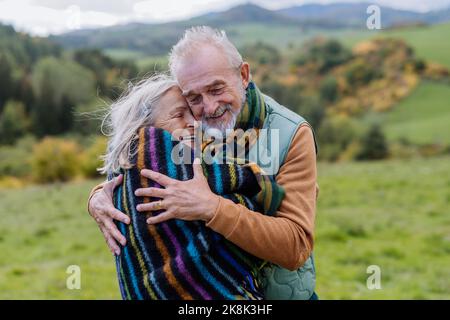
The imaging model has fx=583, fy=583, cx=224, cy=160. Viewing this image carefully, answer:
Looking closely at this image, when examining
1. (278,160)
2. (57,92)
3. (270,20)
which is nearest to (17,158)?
(57,92)

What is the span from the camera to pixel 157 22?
53406mm

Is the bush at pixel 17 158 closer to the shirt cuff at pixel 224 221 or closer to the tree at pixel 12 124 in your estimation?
the tree at pixel 12 124

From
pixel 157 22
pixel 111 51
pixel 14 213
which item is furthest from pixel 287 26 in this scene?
pixel 14 213

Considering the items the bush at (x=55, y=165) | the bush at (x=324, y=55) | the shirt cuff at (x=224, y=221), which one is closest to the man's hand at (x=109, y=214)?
the shirt cuff at (x=224, y=221)

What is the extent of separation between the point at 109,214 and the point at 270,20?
77.6 m

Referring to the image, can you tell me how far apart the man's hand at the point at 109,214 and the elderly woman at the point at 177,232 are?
0.03m

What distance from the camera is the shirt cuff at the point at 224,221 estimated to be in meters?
2.25

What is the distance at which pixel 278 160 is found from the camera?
2545mm

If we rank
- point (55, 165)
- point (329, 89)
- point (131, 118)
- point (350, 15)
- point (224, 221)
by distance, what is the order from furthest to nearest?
point (350, 15) < point (329, 89) < point (55, 165) < point (131, 118) < point (224, 221)

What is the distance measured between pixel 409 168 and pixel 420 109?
28.5 meters

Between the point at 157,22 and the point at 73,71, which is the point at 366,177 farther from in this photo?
the point at 157,22

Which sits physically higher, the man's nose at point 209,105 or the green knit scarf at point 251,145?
the man's nose at point 209,105

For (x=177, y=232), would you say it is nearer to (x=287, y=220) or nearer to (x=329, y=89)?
(x=287, y=220)

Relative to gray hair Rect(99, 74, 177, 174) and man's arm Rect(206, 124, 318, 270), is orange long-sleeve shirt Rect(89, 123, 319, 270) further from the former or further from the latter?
gray hair Rect(99, 74, 177, 174)
